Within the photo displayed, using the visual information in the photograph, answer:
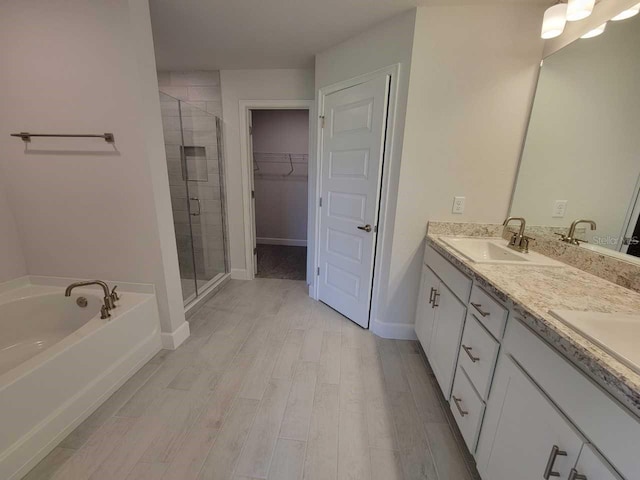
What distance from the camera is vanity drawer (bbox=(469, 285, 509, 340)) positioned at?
106 centimetres

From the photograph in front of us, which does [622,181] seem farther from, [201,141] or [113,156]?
[201,141]

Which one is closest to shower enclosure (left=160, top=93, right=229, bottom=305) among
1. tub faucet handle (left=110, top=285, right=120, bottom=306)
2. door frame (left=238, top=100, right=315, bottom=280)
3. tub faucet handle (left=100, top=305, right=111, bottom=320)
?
door frame (left=238, top=100, right=315, bottom=280)

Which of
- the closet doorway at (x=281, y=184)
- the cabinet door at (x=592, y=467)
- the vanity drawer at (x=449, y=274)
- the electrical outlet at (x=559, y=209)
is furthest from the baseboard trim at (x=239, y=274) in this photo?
the cabinet door at (x=592, y=467)

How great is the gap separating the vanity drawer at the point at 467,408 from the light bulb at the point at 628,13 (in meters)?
1.85

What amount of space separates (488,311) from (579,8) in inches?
61.4

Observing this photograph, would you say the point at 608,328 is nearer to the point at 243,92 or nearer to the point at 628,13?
the point at 628,13

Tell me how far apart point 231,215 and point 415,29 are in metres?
2.52

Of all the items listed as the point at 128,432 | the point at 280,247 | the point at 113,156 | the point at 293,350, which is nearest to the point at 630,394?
the point at 293,350

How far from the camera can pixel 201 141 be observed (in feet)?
9.41

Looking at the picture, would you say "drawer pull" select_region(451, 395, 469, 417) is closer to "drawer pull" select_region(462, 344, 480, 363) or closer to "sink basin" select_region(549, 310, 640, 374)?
"drawer pull" select_region(462, 344, 480, 363)

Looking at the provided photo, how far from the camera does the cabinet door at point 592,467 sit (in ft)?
2.04

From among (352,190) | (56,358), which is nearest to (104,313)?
(56,358)

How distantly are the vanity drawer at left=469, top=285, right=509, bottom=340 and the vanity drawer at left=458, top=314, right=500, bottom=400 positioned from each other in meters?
0.03

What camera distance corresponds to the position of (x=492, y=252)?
1.78m
